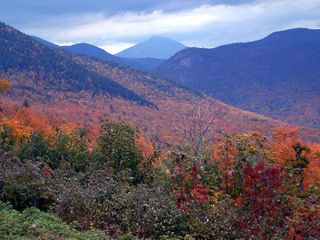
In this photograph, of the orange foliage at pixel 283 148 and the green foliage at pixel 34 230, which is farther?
the orange foliage at pixel 283 148

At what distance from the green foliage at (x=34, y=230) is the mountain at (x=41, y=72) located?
2959 inches

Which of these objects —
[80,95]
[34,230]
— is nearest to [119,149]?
[34,230]

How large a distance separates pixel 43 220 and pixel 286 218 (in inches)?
204

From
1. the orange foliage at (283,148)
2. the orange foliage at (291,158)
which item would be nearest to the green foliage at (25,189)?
the orange foliage at (283,148)

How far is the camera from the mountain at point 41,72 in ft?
283

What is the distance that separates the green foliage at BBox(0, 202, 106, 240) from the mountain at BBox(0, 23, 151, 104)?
75.1 meters

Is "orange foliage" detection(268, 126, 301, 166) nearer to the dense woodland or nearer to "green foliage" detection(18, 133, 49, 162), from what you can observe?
the dense woodland

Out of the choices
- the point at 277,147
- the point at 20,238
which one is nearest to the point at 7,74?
the point at 277,147

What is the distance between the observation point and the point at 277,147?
72.9 feet

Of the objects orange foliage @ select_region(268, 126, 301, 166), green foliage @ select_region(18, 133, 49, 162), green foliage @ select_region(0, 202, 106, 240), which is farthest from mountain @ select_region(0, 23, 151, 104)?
green foliage @ select_region(0, 202, 106, 240)

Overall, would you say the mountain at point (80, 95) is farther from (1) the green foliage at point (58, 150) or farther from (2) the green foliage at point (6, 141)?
(1) the green foliage at point (58, 150)

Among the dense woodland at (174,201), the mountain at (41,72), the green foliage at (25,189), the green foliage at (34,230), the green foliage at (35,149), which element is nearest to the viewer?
the green foliage at (34,230)

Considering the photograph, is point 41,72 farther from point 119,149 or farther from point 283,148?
point 119,149

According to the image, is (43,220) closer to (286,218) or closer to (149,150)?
(286,218)
